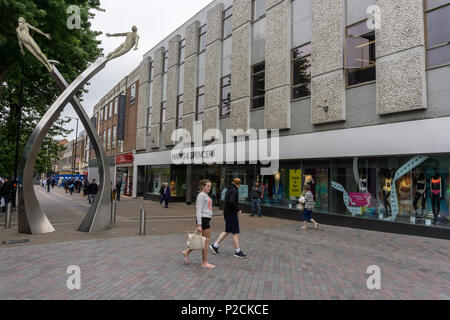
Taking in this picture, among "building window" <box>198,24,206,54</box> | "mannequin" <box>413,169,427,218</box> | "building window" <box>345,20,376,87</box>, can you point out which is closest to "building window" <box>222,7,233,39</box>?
"building window" <box>198,24,206,54</box>

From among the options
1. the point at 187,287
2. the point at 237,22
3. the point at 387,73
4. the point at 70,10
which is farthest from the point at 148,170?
the point at 187,287

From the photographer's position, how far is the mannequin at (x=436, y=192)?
952cm

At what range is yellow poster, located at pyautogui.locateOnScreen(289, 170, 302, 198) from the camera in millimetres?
13768

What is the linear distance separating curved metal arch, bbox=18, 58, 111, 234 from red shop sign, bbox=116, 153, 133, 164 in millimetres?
19487

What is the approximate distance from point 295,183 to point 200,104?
379 inches

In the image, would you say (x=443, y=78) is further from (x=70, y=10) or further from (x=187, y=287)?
(x=70, y=10)

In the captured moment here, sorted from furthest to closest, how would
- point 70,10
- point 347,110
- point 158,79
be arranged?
point 158,79
point 347,110
point 70,10

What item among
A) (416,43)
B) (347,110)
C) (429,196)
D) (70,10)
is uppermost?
(70,10)

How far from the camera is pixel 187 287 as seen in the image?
4602mm

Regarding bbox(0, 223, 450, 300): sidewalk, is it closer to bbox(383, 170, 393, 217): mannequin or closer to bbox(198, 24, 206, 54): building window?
bbox(383, 170, 393, 217): mannequin

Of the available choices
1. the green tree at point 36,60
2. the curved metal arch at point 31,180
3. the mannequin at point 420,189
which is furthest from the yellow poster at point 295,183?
the green tree at point 36,60

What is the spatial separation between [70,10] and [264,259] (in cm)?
1047

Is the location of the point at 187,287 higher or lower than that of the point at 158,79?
lower
